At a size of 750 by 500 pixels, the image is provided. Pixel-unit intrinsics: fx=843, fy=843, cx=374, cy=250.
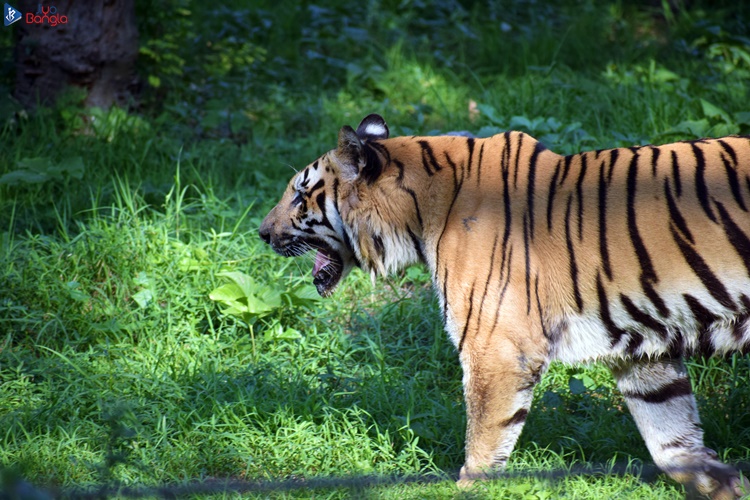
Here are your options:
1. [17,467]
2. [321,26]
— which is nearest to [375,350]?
[17,467]

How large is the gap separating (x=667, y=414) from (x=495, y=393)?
79 cm

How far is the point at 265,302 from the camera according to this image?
4.36 meters

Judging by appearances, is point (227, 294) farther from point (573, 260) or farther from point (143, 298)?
point (573, 260)

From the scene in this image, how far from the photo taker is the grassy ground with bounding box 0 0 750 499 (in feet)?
12.0

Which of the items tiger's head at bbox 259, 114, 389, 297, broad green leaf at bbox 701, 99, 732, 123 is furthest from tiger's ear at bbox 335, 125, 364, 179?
broad green leaf at bbox 701, 99, 732, 123

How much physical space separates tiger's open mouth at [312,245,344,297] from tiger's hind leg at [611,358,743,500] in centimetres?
126

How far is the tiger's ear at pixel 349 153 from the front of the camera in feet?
11.0

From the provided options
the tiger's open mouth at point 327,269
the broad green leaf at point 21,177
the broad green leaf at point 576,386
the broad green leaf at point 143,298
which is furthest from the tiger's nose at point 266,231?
the broad green leaf at point 21,177

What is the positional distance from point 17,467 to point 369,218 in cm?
173

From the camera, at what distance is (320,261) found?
12.6 feet

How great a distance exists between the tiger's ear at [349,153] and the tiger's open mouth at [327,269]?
0.42 m

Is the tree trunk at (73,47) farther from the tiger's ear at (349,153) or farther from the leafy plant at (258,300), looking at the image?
the tiger's ear at (349,153)

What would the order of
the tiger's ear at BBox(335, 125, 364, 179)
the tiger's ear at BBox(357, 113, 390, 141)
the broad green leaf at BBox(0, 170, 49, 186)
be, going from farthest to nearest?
the broad green leaf at BBox(0, 170, 49, 186) → the tiger's ear at BBox(357, 113, 390, 141) → the tiger's ear at BBox(335, 125, 364, 179)

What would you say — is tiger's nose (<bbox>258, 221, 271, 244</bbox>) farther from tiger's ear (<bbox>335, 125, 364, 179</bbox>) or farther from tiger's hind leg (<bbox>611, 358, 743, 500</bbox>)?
tiger's hind leg (<bbox>611, 358, 743, 500</bbox>)
